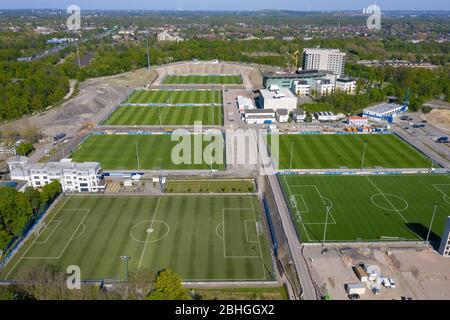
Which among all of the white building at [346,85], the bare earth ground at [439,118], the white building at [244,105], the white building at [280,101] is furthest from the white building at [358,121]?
the white building at [346,85]

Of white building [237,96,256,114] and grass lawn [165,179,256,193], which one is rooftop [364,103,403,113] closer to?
white building [237,96,256,114]

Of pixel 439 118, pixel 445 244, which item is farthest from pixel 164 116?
pixel 439 118

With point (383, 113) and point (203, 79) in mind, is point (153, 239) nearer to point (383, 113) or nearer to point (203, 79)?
point (383, 113)

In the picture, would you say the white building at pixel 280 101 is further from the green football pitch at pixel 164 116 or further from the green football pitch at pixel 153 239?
the green football pitch at pixel 153 239

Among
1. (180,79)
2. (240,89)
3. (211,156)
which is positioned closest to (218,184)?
(211,156)
